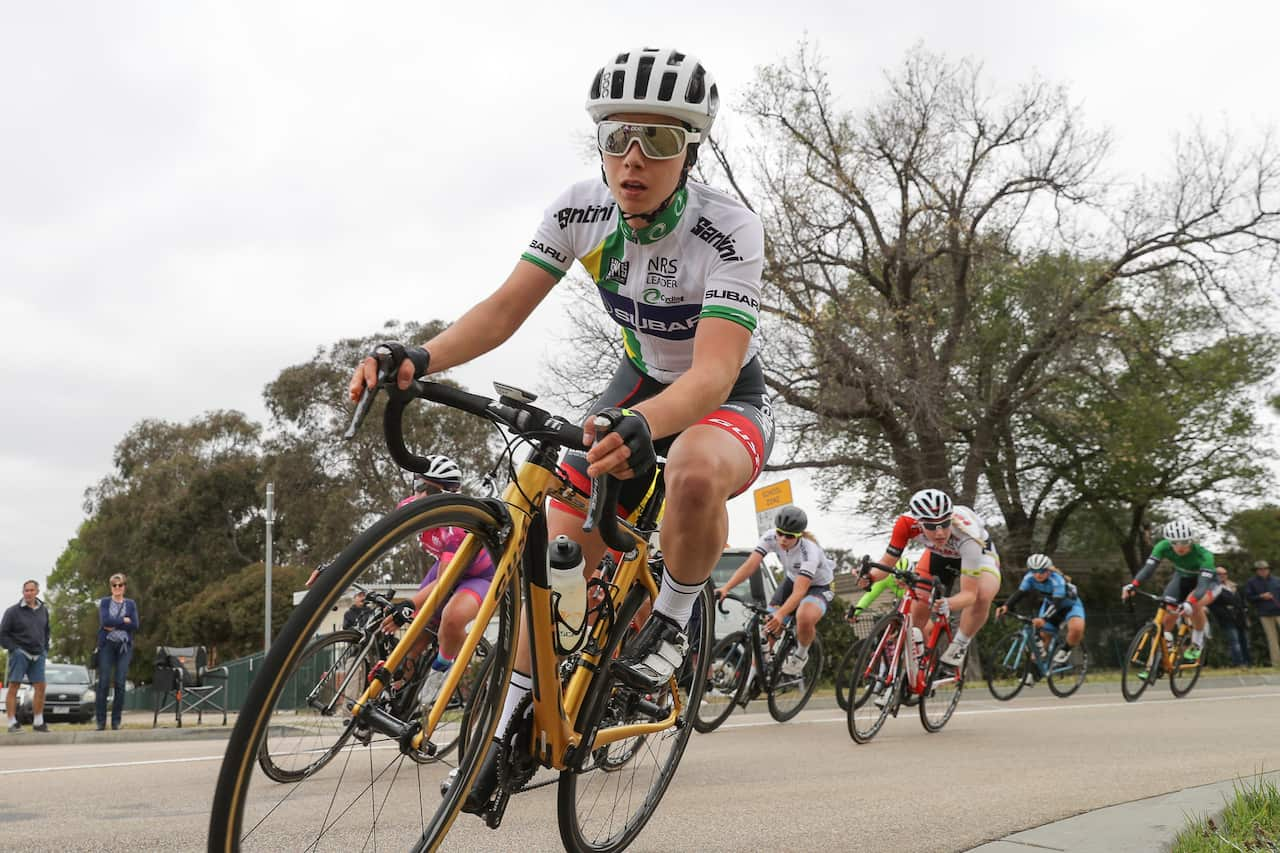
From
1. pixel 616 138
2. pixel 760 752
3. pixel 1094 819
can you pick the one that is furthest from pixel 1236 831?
pixel 760 752

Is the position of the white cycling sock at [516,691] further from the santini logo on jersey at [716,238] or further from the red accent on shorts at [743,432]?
the santini logo on jersey at [716,238]

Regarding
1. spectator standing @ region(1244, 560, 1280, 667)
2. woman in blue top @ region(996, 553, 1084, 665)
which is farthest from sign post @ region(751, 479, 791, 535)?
spectator standing @ region(1244, 560, 1280, 667)

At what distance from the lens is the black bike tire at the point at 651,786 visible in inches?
146

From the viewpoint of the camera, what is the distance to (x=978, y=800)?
5.21 metres

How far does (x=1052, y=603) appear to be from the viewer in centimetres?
1656

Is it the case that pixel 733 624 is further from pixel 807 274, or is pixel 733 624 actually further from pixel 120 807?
pixel 807 274

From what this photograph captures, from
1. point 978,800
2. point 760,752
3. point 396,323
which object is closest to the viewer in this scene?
point 978,800

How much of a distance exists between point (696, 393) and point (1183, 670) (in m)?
14.0

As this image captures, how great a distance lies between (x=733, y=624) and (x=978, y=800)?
1003 centimetres

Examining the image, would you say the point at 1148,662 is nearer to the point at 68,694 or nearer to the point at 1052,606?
the point at 1052,606

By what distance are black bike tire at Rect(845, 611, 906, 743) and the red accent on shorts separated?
205 inches

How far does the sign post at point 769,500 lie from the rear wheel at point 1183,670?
18.8ft

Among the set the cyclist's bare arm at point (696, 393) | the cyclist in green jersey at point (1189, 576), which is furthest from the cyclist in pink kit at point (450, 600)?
the cyclist in green jersey at point (1189, 576)

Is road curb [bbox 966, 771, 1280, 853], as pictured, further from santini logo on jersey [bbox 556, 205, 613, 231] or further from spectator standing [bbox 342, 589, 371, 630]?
santini logo on jersey [bbox 556, 205, 613, 231]
